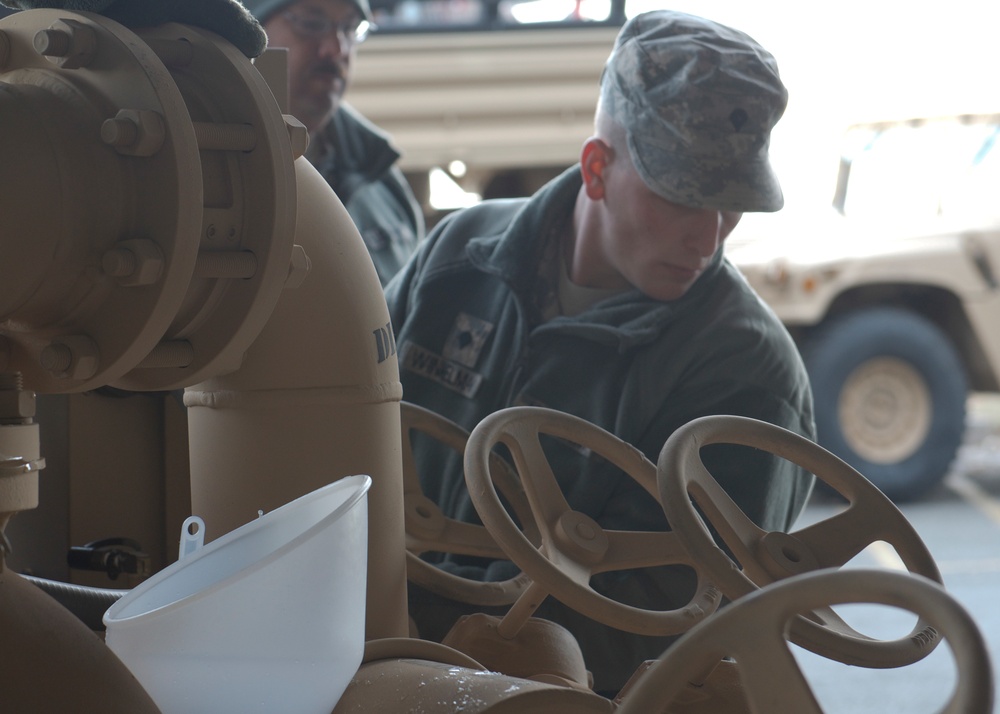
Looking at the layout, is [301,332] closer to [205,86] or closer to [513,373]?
[205,86]

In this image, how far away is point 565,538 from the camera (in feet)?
3.80

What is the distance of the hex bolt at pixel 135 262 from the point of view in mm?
785

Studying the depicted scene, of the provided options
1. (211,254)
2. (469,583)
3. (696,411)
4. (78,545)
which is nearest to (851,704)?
(696,411)

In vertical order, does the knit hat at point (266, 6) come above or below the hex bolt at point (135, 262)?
above

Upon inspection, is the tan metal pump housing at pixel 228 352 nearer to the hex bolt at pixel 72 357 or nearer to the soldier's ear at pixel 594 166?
the hex bolt at pixel 72 357

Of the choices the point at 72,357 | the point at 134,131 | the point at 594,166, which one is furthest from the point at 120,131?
the point at 594,166

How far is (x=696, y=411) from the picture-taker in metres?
1.61

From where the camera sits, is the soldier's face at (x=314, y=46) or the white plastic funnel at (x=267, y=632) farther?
the soldier's face at (x=314, y=46)

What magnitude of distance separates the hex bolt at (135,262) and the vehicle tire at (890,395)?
4.53 metres

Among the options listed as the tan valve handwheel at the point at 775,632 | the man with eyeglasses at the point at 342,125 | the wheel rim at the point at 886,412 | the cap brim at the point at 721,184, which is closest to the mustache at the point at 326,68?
the man with eyeglasses at the point at 342,125

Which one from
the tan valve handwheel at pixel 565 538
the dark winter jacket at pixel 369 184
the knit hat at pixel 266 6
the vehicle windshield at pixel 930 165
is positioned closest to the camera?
the tan valve handwheel at pixel 565 538

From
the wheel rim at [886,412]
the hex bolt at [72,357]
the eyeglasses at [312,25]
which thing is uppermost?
the eyeglasses at [312,25]

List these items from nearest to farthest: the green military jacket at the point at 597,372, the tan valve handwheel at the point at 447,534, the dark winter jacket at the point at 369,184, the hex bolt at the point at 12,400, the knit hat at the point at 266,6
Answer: the hex bolt at the point at 12,400 < the tan valve handwheel at the point at 447,534 < the green military jacket at the point at 597,372 < the knit hat at the point at 266,6 < the dark winter jacket at the point at 369,184

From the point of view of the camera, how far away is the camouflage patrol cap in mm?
1584
